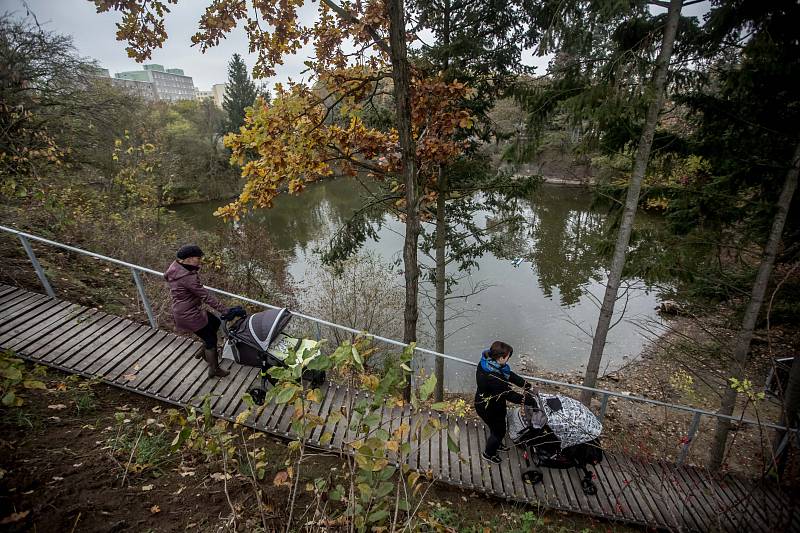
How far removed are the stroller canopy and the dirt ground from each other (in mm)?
1178

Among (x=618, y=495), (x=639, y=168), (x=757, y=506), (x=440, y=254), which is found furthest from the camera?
(x=440, y=254)

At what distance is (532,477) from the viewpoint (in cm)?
464

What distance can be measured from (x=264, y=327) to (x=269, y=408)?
111 centimetres

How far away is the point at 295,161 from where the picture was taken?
4754mm

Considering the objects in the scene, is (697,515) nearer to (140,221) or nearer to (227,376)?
(227,376)

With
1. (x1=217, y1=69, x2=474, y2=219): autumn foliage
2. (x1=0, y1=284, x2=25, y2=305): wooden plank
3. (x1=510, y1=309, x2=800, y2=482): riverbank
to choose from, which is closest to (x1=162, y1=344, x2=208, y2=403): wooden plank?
(x1=217, y1=69, x2=474, y2=219): autumn foliage

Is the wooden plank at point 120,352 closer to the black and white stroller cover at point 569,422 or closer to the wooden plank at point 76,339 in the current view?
the wooden plank at point 76,339

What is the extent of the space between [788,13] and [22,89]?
1600 cm

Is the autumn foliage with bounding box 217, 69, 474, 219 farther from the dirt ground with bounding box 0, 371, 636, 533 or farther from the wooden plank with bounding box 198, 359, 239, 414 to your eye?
the dirt ground with bounding box 0, 371, 636, 533

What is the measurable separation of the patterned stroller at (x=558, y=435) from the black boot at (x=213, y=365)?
159 inches

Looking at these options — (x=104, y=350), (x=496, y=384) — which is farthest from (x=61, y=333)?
(x=496, y=384)

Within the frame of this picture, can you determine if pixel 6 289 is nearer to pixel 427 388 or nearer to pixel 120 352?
pixel 120 352

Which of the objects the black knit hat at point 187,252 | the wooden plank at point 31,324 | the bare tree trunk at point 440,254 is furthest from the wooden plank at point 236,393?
the bare tree trunk at point 440,254

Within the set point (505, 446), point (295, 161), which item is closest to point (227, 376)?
point (295, 161)
